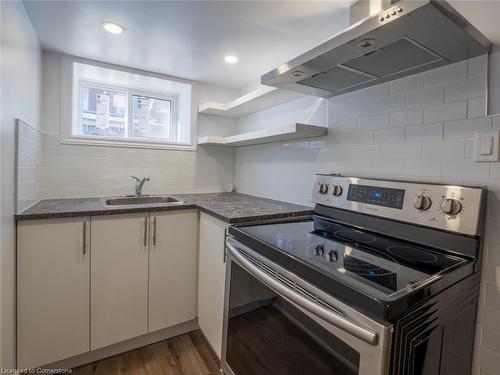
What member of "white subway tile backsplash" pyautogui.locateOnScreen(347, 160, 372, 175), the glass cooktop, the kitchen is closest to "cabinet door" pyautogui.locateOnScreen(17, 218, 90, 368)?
the kitchen

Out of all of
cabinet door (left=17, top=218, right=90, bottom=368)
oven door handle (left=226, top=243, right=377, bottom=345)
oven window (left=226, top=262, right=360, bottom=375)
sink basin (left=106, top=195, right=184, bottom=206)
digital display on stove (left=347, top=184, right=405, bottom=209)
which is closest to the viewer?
oven door handle (left=226, top=243, right=377, bottom=345)

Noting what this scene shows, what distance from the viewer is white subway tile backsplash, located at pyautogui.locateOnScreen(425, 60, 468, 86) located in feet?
3.49

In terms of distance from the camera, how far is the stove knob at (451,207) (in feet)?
3.20

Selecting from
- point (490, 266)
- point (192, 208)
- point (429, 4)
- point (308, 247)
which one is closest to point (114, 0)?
point (192, 208)

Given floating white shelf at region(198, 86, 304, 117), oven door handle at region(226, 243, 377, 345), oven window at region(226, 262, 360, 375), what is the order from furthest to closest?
floating white shelf at region(198, 86, 304, 117) < oven window at region(226, 262, 360, 375) < oven door handle at region(226, 243, 377, 345)

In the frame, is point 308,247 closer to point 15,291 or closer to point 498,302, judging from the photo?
point 498,302

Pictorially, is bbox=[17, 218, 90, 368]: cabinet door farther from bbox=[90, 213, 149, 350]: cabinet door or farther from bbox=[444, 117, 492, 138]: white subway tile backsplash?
bbox=[444, 117, 492, 138]: white subway tile backsplash

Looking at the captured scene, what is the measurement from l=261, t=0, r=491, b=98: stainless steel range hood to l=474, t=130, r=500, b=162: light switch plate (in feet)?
1.02

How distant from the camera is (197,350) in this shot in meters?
1.73

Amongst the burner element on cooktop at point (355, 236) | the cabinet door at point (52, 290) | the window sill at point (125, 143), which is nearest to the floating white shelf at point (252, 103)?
the window sill at point (125, 143)

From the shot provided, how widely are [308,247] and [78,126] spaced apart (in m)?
2.15

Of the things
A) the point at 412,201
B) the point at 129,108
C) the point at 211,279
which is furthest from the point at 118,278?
the point at 412,201

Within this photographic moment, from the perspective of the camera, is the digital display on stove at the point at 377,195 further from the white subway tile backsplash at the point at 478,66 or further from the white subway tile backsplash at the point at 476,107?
the white subway tile backsplash at the point at 478,66

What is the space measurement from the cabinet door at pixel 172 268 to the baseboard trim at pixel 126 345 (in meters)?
0.07
